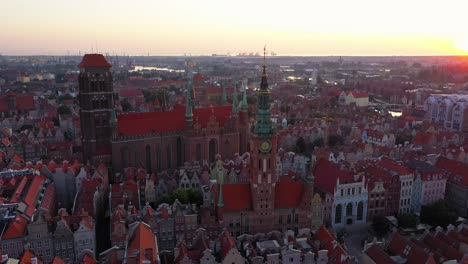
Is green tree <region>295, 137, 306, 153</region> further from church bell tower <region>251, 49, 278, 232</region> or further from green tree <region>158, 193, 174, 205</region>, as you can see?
church bell tower <region>251, 49, 278, 232</region>

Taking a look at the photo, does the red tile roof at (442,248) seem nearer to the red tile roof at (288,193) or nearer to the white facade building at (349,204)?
the white facade building at (349,204)

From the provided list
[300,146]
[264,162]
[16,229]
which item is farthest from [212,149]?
[16,229]

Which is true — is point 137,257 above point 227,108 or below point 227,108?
below

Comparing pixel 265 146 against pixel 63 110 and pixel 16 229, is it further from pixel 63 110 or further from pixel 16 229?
pixel 63 110

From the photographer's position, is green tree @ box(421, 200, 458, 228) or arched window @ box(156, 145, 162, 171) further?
arched window @ box(156, 145, 162, 171)

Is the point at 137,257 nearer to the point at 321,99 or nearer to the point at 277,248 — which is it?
the point at 277,248

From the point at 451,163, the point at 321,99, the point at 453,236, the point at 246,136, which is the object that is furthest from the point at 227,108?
the point at 321,99

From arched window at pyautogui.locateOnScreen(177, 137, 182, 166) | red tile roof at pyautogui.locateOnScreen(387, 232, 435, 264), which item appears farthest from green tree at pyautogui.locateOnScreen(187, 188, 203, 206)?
red tile roof at pyautogui.locateOnScreen(387, 232, 435, 264)
